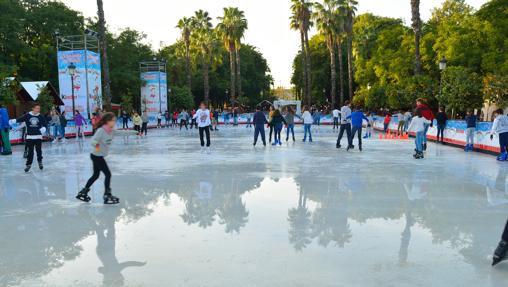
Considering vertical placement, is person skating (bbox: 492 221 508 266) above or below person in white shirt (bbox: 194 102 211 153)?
below

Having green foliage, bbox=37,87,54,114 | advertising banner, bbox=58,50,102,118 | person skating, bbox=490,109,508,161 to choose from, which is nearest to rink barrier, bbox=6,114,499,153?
person skating, bbox=490,109,508,161

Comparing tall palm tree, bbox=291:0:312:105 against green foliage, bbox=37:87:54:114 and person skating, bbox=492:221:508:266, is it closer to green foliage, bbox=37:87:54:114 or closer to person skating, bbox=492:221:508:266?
green foliage, bbox=37:87:54:114

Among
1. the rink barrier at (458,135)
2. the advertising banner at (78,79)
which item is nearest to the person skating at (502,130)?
the rink barrier at (458,135)

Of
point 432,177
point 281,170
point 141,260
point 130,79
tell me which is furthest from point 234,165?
point 130,79

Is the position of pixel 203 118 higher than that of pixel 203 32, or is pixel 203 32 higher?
pixel 203 32

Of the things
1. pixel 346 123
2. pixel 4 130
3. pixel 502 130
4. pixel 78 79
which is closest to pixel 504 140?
pixel 502 130

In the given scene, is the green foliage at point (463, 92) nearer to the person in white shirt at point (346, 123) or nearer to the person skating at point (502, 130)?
the person in white shirt at point (346, 123)

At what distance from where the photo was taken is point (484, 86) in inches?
883

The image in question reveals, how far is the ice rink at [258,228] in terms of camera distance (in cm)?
420

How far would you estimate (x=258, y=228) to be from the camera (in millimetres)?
5824

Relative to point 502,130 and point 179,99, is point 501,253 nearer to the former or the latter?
point 502,130

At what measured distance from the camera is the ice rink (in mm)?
4195

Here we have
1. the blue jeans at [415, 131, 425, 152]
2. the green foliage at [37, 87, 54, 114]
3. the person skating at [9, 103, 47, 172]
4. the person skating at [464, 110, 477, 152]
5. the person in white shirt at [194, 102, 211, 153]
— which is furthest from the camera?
the green foliage at [37, 87, 54, 114]

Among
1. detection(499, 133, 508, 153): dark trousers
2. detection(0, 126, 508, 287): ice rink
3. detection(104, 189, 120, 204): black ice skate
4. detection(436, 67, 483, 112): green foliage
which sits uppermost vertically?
detection(436, 67, 483, 112): green foliage
